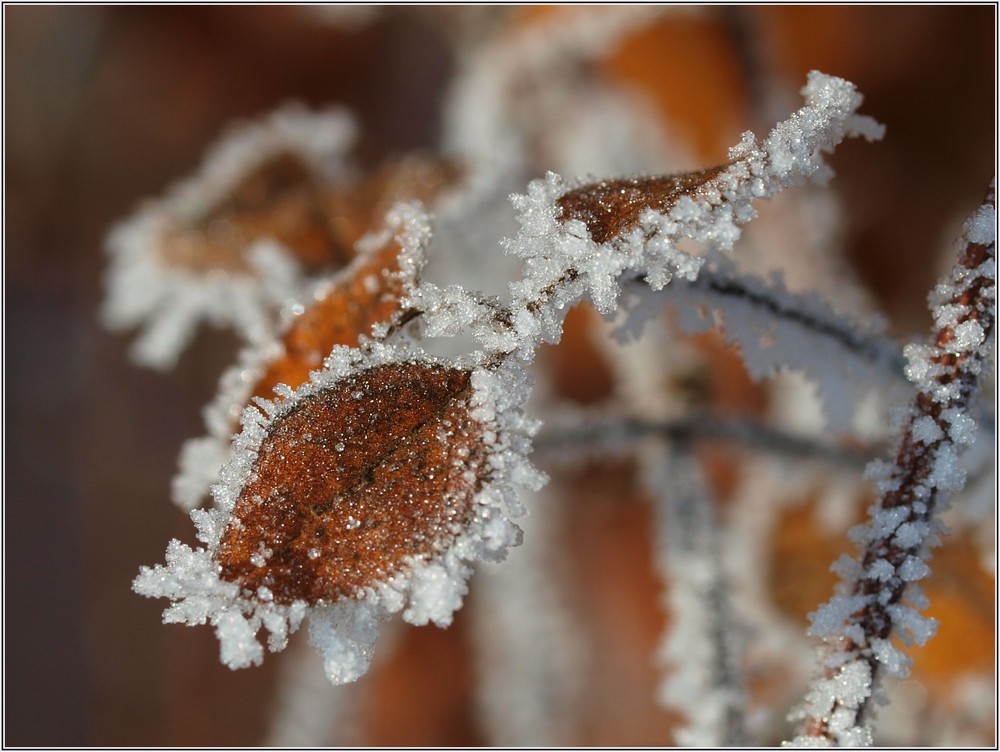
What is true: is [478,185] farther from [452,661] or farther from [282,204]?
[452,661]

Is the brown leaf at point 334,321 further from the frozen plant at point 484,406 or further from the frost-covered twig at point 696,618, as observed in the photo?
the frost-covered twig at point 696,618

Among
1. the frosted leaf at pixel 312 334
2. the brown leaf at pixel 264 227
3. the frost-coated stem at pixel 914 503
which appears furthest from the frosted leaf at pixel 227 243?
the frost-coated stem at pixel 914 503

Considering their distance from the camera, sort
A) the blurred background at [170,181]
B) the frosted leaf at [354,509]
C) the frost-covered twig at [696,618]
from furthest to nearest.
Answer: the blurred background at [170,181] → the frost-covered twig at [696,618] → the frosted leaf at [354,509]

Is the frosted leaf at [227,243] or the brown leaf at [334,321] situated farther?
the frosted leaf at [227,243]

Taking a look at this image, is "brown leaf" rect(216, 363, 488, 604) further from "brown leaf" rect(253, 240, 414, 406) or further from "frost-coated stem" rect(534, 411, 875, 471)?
"frost-coated stem" rect(534, 411, 875, 471)

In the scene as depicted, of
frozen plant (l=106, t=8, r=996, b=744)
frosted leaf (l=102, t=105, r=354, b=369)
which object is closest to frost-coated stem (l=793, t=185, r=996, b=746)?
frozen plant (l=106, t=8, r=996, b=744)

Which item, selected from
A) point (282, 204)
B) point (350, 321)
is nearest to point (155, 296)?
point (282, 204)

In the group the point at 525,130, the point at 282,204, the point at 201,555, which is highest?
the point at 525,130
